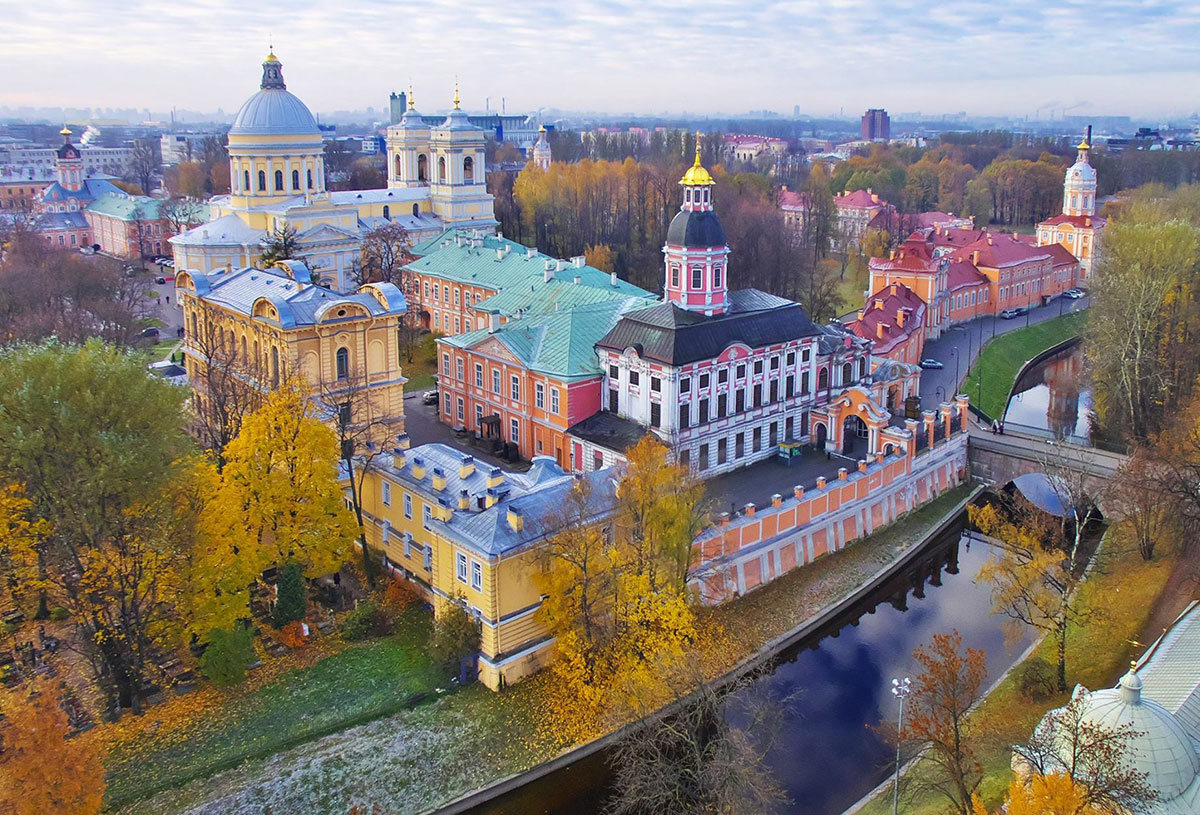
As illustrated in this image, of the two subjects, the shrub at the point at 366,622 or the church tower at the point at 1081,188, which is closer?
the shrub at the point at 366,622

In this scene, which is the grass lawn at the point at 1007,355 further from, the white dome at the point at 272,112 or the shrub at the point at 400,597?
the white dome at the point at 272,112

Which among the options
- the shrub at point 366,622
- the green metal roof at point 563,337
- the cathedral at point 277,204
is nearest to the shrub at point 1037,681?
the shrub at point 366,622

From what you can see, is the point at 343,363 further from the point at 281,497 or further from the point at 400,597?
the point at 400,597

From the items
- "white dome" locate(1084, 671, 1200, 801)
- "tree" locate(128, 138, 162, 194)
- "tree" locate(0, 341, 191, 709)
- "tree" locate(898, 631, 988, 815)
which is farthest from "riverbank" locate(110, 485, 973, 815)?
"tree" locate(128, 138, 162, 194)

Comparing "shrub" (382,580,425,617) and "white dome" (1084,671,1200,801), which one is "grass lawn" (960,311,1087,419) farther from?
"white dome" (1084,671,1200,801)

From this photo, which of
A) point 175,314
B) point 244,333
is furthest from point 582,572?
point 175,314

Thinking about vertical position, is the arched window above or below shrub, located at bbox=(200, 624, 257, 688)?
above
